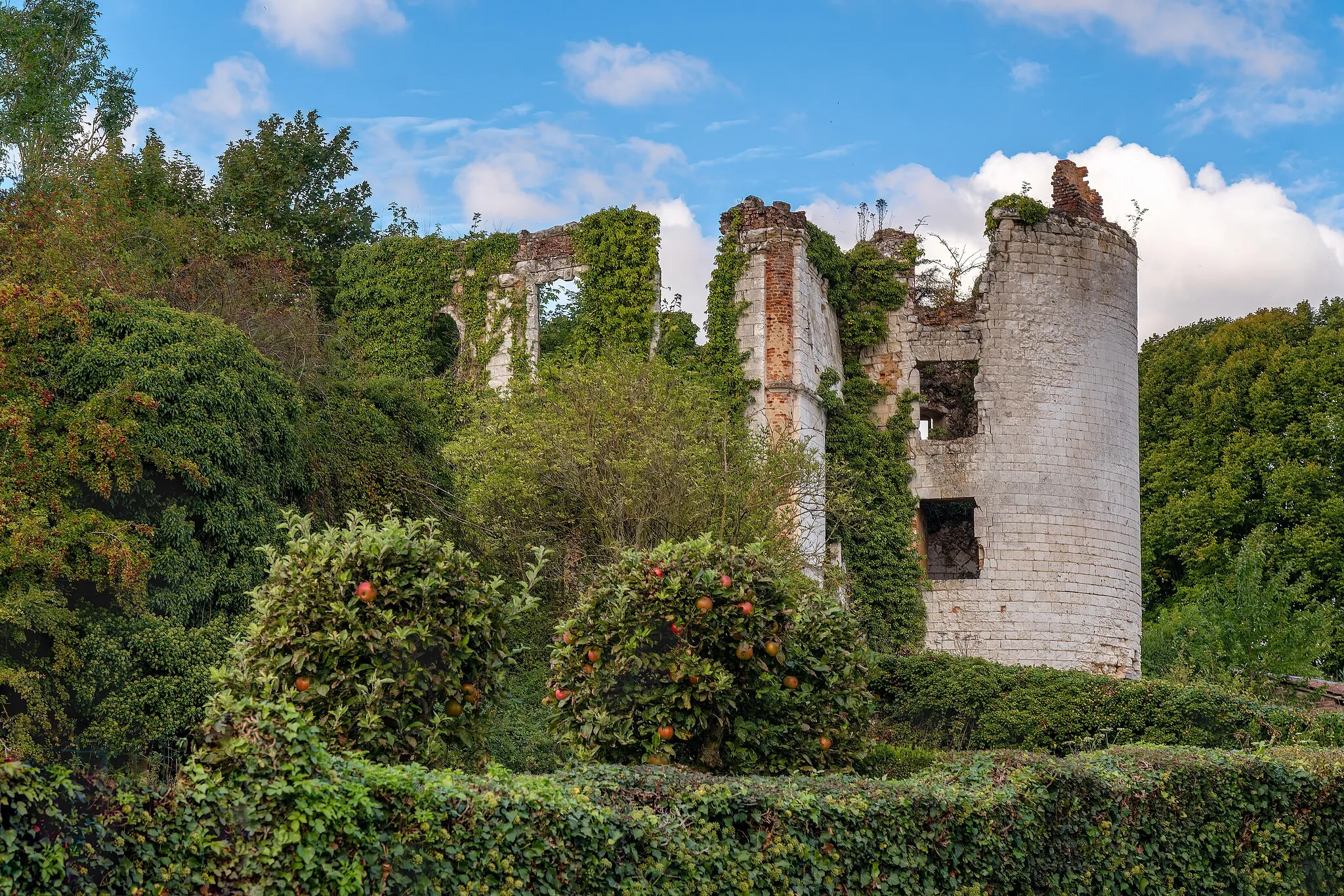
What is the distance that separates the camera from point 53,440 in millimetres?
13102

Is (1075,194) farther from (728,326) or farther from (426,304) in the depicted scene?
(426,304)

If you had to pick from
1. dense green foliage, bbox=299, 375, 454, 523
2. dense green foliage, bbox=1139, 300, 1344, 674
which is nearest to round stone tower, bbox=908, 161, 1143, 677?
dense green foliage, bbox=1139, 300, 1344, 674

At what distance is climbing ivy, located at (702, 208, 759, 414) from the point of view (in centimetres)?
2072

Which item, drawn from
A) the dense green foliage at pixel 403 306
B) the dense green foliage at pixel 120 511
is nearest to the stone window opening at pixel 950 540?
the dense green foliage at pixel 403 306

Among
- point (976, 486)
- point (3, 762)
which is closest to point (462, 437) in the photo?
point (976, 486)

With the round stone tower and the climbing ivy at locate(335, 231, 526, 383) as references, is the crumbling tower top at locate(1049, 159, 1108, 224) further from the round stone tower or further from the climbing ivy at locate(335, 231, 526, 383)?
the climbing ivy at locate(335, 231, 526, 383)

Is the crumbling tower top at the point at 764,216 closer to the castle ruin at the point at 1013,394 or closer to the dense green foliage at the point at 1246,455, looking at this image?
the castle ruin at the point at 1013,394

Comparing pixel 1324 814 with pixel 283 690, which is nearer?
pixel 283 690

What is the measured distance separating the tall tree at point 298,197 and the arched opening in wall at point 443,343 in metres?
2.70

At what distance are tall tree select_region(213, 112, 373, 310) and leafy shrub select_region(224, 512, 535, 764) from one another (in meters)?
18.0

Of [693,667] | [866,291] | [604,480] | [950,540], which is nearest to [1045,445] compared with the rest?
[950,540]

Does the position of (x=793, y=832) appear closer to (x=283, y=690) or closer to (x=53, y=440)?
(x=283, y=690)

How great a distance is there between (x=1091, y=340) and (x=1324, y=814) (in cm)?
1303

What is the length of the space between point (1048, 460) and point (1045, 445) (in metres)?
0.26
